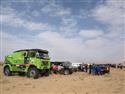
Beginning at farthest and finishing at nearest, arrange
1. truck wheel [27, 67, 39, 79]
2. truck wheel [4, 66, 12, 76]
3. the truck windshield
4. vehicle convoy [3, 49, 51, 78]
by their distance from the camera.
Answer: truck wheel [4, 66, 12, 76], the truck windshield, vehicle convoy [3, 49, 51, 78], truck wheel [27, 67, 39, 79]

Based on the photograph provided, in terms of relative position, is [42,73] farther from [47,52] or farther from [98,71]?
[98,71]

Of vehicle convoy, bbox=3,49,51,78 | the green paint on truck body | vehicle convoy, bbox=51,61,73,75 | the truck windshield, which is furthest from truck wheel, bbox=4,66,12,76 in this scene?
vehicle convoy, bbox=51,61,73,75

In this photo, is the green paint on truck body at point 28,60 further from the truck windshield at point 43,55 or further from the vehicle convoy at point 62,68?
the vehicle convoy at point 62,68

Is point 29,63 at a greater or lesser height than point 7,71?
greater

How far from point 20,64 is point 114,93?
12.9 meters

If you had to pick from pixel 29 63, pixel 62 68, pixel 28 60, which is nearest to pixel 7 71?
pixel 28 60

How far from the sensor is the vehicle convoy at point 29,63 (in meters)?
22.8

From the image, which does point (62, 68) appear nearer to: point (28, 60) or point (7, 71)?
point (28, 60)

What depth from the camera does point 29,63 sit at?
2317 centimetres

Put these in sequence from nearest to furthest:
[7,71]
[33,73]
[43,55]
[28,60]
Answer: [33,73], [28,60], [43,55], [7,71]

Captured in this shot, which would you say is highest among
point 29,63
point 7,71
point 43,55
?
point 43,55

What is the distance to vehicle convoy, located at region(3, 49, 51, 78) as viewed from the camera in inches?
898

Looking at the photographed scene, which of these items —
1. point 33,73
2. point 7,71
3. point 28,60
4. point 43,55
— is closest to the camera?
point 33,73

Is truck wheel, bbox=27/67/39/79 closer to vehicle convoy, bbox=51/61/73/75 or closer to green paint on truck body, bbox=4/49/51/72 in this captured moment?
green paint on truck body, bbox=4/49/51/72
